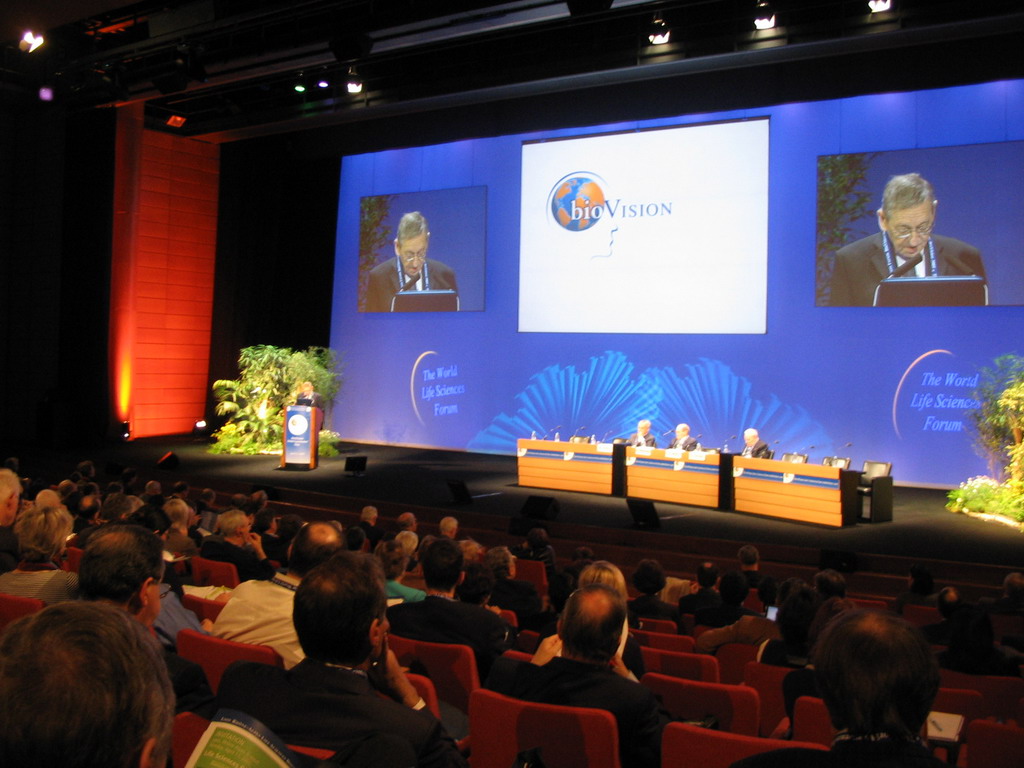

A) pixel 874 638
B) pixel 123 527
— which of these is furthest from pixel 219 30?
pixel 874 638

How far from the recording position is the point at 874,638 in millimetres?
1309

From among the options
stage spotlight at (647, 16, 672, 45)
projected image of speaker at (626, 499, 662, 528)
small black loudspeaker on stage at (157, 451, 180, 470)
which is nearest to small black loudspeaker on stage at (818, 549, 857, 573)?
projected image of speaker at (626, 499, 662, 528)

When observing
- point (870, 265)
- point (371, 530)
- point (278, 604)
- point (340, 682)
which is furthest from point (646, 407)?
point (340, 682)

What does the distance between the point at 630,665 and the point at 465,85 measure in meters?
9.16

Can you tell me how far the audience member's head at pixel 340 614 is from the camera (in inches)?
64.9

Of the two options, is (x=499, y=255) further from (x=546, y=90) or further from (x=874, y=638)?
(x=874, y=638)

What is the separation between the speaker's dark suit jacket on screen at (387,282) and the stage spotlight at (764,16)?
5189 millimetres

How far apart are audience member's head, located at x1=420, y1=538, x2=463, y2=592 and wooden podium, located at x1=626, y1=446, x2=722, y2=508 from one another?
5577 millimetres

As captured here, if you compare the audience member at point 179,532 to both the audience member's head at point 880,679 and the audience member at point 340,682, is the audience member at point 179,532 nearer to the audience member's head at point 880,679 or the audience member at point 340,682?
the audience member at point 340,682

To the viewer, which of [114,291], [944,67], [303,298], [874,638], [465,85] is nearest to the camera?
[874,638]

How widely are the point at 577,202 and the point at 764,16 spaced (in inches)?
127

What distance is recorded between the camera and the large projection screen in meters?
9.84

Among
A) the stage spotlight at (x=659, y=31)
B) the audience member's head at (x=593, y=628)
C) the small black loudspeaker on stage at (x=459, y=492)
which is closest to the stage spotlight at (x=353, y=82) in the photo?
the stage spotlight at (x=659, y=31)

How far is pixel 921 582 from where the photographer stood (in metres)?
4.82
